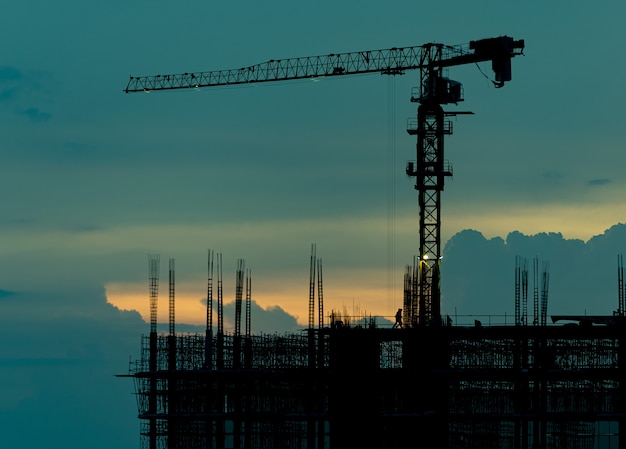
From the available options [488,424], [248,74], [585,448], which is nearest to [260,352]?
[488,424]

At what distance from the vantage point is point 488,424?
295ft

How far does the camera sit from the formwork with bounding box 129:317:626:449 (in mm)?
70562

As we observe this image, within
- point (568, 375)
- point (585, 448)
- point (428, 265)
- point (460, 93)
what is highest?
point (460, 93)

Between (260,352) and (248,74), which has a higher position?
(248,74)

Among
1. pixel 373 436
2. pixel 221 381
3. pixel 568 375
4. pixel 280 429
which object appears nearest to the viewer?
pixel 373 436

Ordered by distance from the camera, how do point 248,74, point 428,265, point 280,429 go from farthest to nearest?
point 248,74
point 428,265
point 280,429

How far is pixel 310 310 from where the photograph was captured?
79.6 metres

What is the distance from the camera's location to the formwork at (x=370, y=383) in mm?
70562

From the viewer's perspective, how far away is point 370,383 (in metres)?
68.2

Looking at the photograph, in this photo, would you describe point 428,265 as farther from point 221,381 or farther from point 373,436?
point 373,436

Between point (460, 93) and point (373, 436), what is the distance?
4166 cm

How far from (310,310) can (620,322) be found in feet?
59.3

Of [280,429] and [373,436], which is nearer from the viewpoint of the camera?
[373,436]

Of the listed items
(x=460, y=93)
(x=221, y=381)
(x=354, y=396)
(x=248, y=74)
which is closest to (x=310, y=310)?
(x=221, y=381)
